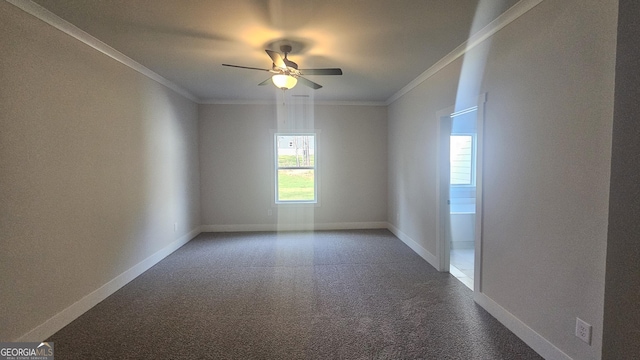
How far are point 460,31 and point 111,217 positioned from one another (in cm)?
384

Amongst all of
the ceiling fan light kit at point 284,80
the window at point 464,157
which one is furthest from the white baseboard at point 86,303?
the window at point 464,157

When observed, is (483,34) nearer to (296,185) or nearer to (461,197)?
(461,197)

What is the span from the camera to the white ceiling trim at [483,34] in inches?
88.0

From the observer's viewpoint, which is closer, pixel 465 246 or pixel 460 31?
pixel 460 31

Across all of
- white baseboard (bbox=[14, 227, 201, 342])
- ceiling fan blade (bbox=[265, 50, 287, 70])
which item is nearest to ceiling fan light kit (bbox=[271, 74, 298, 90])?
ceiling fan blade (bbox=[265, 50, 287, 70])

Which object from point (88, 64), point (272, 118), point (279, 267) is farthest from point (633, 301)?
point (272, 118)

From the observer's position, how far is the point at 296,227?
6.10 metres

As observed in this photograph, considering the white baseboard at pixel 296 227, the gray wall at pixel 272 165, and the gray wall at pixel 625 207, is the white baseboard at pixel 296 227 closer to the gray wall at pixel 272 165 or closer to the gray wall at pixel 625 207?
the gray wall at pixel 272 165

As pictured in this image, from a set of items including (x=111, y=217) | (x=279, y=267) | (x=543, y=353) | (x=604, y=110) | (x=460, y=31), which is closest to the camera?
(x=604, y=110)

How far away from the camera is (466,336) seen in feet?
7.80

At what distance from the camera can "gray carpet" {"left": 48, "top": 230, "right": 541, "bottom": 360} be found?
222 centimetres

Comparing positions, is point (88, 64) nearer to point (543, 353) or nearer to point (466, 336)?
point (466, 336)

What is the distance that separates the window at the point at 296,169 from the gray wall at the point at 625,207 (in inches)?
191

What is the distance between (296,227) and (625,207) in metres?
5.10
